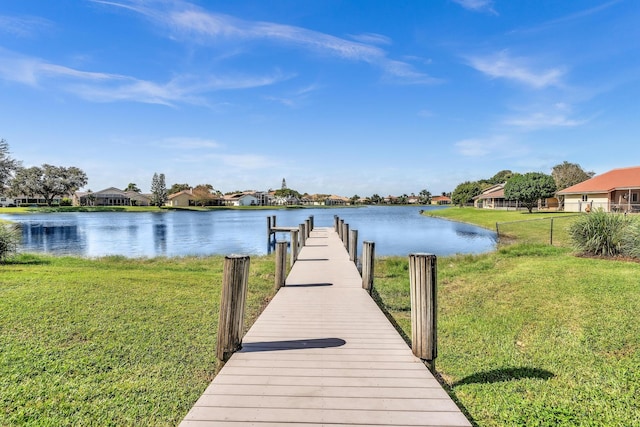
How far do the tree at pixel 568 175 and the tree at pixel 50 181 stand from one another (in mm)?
112845

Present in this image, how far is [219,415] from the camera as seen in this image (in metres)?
3.18

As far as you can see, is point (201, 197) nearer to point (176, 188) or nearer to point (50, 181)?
point (176, 188)

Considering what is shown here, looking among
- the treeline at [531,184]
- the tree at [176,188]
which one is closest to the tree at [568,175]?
the treeline at [531,184]

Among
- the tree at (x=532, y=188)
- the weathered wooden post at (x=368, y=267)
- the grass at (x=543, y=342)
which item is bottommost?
the grass at (x=543, y=342)

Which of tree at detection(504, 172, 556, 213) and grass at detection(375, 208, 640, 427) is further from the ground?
tree at detection(504, 172, 556, 213)

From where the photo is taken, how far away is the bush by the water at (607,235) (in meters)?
11.3

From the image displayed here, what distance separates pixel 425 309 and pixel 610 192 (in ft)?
146

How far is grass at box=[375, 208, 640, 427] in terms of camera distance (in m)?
4.07

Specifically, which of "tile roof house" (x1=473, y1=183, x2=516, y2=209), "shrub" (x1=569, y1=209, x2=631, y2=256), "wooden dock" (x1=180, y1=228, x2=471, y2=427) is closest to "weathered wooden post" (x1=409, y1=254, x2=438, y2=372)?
"wooden dock" (x1=180, y1=228, x2=471, y2=427)

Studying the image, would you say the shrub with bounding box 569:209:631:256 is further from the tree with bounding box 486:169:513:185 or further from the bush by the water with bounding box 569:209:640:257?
the tree with bounding box 486:169:513:185

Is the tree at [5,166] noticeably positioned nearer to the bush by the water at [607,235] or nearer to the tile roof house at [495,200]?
the bush by the water at [607,235]

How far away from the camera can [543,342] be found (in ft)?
19.4

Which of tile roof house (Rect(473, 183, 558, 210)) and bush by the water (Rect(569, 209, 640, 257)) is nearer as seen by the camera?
bush by the water (Rect(569, 209, 640, 257))

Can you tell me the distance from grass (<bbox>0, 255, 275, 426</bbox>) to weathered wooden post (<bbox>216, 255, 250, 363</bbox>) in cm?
71
